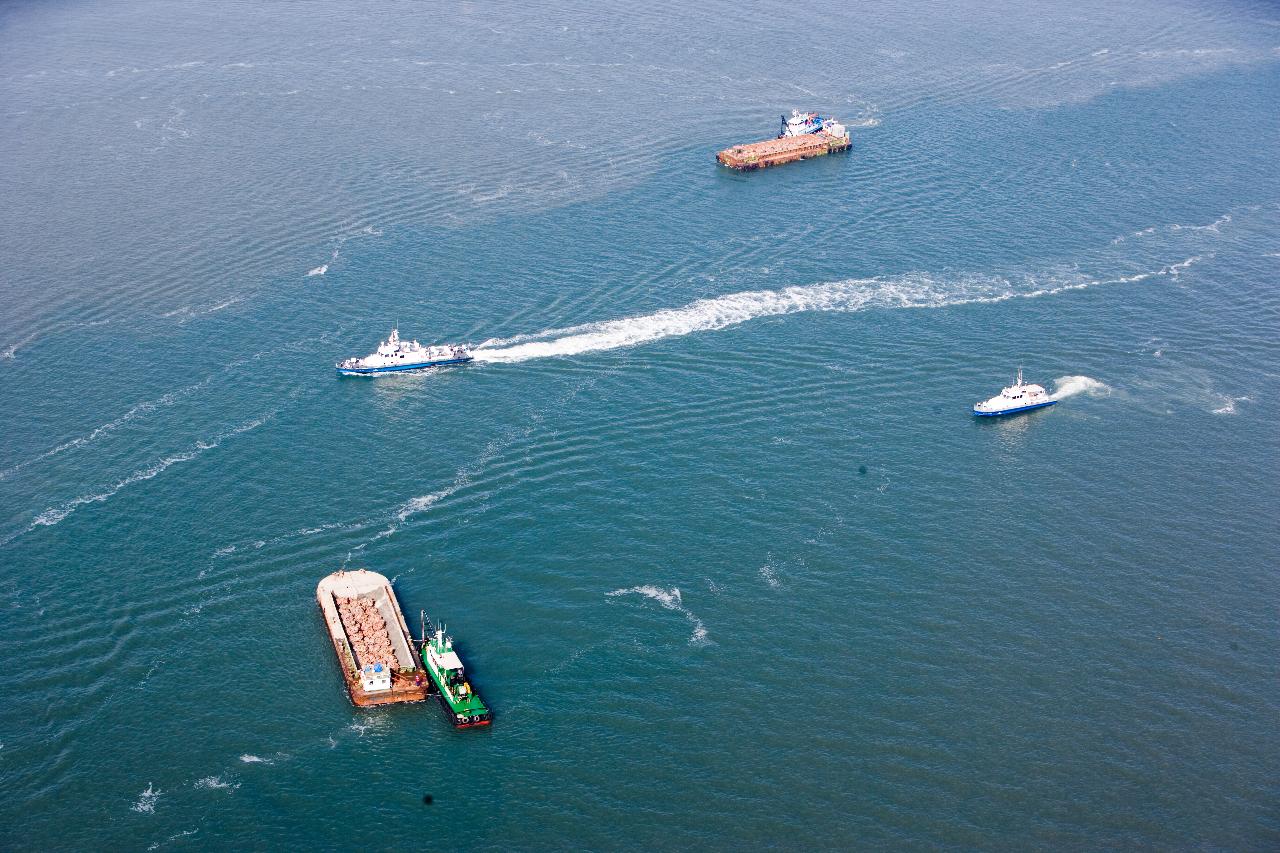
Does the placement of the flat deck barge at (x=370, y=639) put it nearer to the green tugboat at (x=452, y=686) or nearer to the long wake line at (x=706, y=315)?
the green tugboat at (x=452, y=686)

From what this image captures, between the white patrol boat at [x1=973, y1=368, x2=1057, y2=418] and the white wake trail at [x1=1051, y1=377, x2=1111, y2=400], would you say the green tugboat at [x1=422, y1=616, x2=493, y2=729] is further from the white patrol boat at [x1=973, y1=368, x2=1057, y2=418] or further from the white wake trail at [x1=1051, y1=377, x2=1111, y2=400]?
the white wake trail at [x1=1051, y1=377, x2=1111, y2=400]

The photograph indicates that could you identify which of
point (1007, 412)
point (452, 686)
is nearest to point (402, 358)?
point (452, 686)

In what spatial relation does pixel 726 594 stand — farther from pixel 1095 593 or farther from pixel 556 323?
pixel 556 323

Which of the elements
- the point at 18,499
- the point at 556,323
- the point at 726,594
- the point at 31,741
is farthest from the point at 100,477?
the point at 726,594

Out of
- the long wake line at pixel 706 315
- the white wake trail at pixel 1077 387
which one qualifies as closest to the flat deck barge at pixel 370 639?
the long wake line at pixel 706 315

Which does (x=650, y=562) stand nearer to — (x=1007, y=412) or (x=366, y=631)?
(x=366, y=631)
